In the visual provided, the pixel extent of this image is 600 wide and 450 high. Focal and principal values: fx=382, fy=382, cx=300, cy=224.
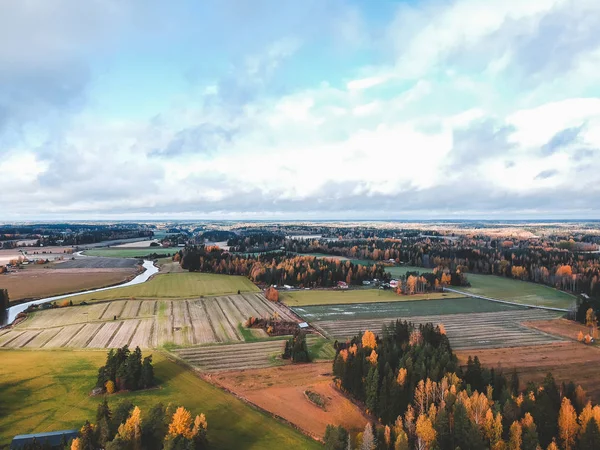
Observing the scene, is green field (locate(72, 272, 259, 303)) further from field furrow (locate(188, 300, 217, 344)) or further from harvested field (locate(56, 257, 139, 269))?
harvested field (locate(56, 257, 139, 269))

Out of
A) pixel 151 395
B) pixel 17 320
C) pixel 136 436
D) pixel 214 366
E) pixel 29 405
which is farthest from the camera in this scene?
pixel 17 320

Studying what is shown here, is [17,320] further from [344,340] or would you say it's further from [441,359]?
[441,359]

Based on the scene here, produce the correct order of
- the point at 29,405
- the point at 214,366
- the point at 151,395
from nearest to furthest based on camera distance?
the point at 29,405, the point at 151,395, the point at 214,366

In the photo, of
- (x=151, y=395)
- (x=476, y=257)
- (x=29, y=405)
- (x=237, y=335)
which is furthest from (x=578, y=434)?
(x=476, y=257)

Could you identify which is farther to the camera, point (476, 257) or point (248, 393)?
point (476, 257)

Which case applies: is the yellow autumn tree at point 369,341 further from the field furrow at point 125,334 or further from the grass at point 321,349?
the field furrow at point 125,334

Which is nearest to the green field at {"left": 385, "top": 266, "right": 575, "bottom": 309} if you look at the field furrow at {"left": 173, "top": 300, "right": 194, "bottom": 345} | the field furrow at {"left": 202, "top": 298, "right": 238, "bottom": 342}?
the field furrow at {"left": 202, "top": 298, "right": 238, "bottom": 342}

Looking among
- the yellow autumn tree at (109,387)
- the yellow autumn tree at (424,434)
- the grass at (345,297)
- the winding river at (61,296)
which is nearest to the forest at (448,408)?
the yellow autumn tree at (424,434)
